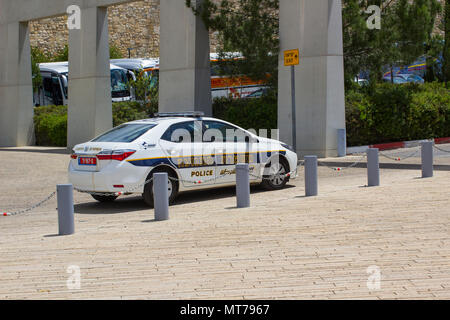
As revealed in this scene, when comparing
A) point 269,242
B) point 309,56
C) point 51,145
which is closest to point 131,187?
point 269,242

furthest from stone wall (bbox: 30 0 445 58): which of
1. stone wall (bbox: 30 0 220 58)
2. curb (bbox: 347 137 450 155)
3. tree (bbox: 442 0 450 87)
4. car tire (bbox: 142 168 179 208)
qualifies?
car tire (bbox: 142 168 179 208)

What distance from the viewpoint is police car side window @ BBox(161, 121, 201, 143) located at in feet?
39.6

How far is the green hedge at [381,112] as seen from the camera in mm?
21062

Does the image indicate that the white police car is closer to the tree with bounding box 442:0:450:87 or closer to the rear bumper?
the rear bumper

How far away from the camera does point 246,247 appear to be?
26.0 ft

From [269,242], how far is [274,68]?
594 inches

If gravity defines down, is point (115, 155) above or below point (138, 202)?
above

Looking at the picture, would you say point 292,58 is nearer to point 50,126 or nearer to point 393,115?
point 393,115

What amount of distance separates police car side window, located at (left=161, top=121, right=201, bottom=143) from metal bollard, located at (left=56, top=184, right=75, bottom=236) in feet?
9.08

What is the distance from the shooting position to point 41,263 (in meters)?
7.55

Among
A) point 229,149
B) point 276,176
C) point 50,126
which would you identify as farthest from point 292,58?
point 50,126

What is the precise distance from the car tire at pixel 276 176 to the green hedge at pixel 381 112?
7795mm

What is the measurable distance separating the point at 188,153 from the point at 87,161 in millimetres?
1749

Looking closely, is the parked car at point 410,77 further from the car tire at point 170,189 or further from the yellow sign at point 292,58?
the car tire at point 170,189
